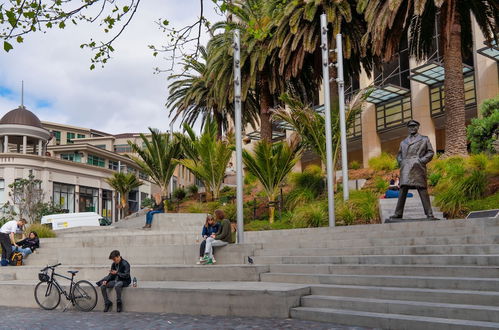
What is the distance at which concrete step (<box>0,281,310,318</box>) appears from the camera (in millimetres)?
8406

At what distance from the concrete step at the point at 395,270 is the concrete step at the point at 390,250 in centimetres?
88

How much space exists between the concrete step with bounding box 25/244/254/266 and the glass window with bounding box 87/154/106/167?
4801 cm

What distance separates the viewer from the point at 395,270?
8820 millimetres

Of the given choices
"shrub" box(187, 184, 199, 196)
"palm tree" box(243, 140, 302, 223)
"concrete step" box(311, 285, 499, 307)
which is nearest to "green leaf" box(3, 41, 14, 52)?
"concrete step" box(311, 285, 499, 307)

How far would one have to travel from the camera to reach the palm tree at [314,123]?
774 inches

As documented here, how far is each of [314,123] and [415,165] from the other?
7952mm

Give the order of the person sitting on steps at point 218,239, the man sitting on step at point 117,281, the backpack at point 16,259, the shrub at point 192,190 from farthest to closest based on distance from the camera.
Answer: the shrub at point 192,190, the backpack at point 16,259, the person sitting on steps at point 218,239, the man sitting on step at point 117,281

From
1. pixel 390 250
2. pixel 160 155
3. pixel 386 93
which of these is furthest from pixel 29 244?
pixel 386 93

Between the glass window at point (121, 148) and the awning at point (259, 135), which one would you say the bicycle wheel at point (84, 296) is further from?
the glass window at point (121, 148)

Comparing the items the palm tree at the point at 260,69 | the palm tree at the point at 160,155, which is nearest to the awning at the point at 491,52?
the palm tree at the point at 260,69

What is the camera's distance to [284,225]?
691 inches

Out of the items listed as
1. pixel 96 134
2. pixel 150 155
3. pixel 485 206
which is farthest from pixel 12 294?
pixel 96 134

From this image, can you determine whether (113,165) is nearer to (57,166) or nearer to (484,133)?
(57,166)

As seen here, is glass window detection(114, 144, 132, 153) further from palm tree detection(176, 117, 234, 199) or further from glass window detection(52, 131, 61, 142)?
palm tree detection(176, 117, 234, 199)
